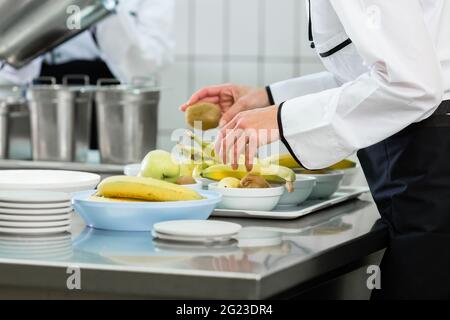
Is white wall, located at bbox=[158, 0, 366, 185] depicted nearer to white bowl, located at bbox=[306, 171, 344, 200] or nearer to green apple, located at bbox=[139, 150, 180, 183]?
white bowl, located at bbox=[306, 171, 344, 200]

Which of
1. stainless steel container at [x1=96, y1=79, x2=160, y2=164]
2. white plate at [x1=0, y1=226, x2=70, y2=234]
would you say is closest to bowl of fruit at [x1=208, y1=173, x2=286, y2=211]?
white plate at [x1=0, y1=226, x2=70, y2=234]

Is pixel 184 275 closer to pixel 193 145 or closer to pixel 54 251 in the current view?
pixel 54 251

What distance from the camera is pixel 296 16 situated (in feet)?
13.8

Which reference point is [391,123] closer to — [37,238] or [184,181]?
[184,181]

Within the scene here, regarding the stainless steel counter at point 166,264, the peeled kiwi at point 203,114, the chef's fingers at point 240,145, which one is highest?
the peeled kiwi at point 203,114

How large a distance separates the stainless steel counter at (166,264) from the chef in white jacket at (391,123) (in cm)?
15

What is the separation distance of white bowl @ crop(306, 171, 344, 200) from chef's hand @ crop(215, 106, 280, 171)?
0.33m

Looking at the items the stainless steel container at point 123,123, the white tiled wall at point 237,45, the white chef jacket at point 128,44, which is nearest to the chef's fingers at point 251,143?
the stainless steel container at point 123,123

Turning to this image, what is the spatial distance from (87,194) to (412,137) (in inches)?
21.4

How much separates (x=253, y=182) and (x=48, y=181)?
37 cm

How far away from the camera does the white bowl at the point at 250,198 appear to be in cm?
154

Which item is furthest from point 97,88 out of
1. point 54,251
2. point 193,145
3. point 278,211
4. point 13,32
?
point 54,251

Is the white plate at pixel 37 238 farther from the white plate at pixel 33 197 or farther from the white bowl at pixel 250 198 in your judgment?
the white bowl at pixel 250 198

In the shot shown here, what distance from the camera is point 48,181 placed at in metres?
1.61
